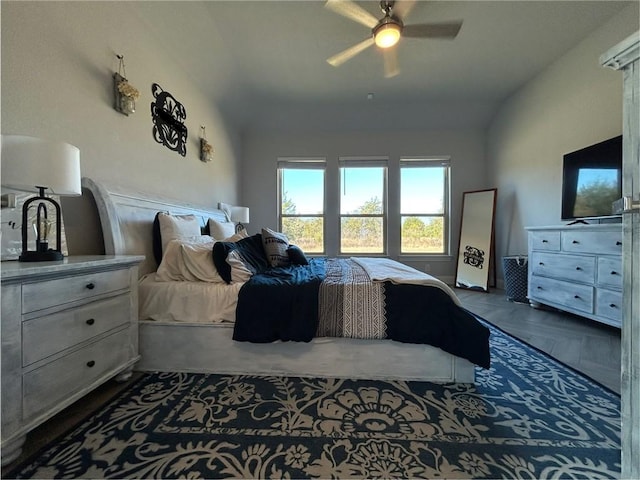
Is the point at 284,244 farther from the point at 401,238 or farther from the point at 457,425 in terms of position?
the point at 401,238

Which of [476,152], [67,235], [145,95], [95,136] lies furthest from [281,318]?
[476,152]

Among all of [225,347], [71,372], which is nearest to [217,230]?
[225,347]

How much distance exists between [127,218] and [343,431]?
1.98 metres

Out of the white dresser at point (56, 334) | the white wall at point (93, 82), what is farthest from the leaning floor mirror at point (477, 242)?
the white dresser at point (56, 334)

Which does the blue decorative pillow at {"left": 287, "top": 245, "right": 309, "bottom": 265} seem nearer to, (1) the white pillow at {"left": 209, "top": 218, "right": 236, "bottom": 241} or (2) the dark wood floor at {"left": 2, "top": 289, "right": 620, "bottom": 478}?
(1) the white pillow at {"left": 209, "top": 218, "right": 236, "bottom": 241}

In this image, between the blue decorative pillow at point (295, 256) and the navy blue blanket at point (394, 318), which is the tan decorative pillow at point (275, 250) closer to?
the blue decorative pillow at point (295, 256)

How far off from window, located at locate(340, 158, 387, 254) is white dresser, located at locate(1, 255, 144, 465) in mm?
3678

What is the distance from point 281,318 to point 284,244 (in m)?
0.97

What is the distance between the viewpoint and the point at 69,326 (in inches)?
47.4

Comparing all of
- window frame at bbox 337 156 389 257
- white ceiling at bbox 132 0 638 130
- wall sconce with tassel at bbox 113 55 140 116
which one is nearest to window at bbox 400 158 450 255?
window frame at bbox 337 156 389 257

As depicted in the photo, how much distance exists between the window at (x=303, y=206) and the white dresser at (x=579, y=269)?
10.2 feet

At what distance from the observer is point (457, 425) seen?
1.28 metres

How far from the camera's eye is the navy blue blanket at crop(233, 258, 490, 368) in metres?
1.56

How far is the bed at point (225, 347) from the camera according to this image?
5.43ft
